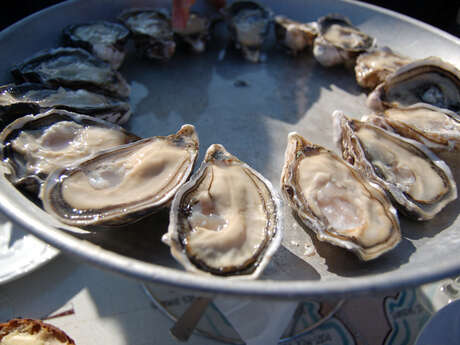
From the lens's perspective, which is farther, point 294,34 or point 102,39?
point 294,34

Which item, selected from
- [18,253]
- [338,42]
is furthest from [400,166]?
[18,253]

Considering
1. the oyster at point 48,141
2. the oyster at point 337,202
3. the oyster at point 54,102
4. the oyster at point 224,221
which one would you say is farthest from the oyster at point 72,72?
the oyster at point 337,202

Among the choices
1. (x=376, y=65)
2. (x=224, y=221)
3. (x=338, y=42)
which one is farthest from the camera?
(x=338, y=42)

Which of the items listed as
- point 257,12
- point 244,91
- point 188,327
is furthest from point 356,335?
point 257,12

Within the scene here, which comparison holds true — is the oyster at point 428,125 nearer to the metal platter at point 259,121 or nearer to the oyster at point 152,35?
the metal platter at point 259,121

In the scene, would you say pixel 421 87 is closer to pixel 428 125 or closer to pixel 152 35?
pixel 428 125

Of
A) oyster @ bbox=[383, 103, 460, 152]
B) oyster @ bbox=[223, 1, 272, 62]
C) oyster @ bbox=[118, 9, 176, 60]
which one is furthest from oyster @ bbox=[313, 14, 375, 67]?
oyster @ bbox=[118, 9, 176, 60]
